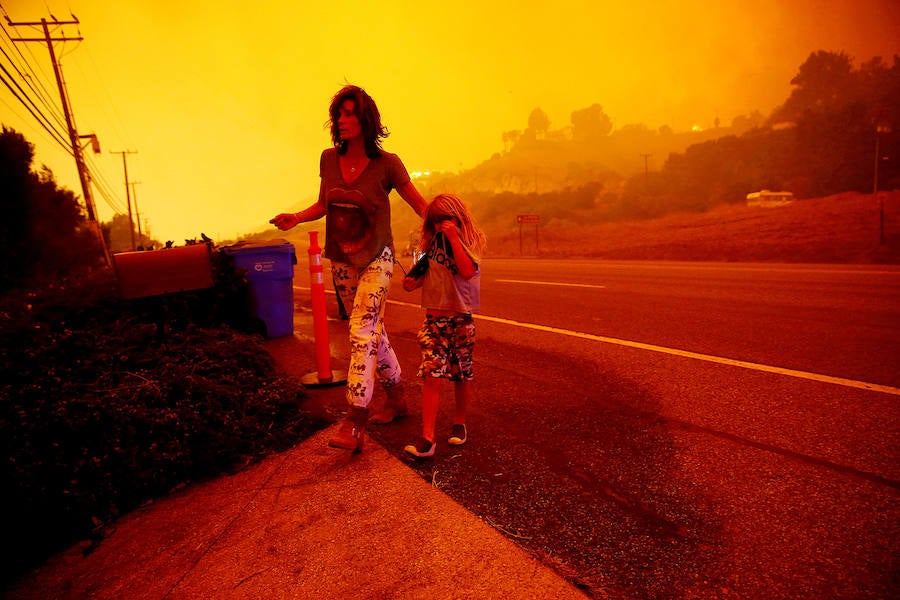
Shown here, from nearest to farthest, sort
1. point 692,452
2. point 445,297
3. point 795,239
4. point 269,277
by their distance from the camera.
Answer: point 692,452 < point 445,297 < point 269,277 < point 795,239

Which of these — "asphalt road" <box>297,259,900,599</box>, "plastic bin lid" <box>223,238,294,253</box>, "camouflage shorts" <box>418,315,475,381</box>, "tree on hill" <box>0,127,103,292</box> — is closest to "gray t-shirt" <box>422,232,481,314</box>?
"camouflage shorts" <box>418,315,475,381</box>

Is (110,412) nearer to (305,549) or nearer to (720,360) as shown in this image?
(305,549)

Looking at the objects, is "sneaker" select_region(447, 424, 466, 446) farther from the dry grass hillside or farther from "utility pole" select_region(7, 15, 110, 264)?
"utility pole" select_region(7, 15, 110, 264)

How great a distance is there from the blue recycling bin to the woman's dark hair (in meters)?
3.54

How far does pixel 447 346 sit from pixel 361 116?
5.40 ft

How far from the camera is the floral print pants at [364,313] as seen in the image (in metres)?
3.45

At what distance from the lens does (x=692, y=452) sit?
3203 millimetres

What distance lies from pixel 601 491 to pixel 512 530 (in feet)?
2.01

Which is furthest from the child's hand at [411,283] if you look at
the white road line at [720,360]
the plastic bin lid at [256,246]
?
the plastic bin lid at [256,246]

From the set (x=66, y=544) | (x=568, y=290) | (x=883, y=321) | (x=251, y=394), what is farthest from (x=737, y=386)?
(x=568, y=290)

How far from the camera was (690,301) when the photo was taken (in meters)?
8.17

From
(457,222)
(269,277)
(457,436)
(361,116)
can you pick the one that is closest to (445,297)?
(457,222)

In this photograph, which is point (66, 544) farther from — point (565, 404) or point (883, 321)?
point (883, 321)

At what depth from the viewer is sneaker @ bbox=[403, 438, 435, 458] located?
327 cm
